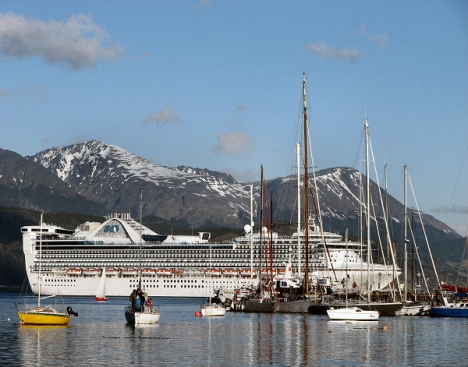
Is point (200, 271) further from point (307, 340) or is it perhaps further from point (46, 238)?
point (307, 340)

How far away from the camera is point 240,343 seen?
51.7m

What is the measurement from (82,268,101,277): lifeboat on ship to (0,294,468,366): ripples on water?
101 m

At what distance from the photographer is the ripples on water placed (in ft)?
140

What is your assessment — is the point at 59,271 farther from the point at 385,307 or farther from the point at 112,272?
the point at 385,307

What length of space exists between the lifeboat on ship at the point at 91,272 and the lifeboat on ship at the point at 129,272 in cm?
455

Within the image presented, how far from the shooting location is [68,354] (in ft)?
147

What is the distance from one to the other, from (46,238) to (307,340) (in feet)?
462

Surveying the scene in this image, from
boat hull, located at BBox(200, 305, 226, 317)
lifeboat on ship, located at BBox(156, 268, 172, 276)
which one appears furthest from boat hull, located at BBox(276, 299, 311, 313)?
lifeboat on ship, located at BBox(156, 268, 172, 276)

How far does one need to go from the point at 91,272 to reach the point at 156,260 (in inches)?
474

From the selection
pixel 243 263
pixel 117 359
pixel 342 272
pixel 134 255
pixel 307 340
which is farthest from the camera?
pixel 134 255

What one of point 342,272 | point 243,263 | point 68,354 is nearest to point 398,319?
point 68,354

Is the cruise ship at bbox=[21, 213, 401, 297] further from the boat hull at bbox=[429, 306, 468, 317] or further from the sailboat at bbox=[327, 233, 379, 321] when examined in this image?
the sailboat at bbox=[327, 233, 379, 321]

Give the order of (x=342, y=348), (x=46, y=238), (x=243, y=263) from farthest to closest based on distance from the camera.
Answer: (x=46, y=238) < (x=243, y=263) < (x=342, y=348)

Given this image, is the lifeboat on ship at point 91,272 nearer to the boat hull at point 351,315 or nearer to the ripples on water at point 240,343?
the ripples on water at point 240,343
